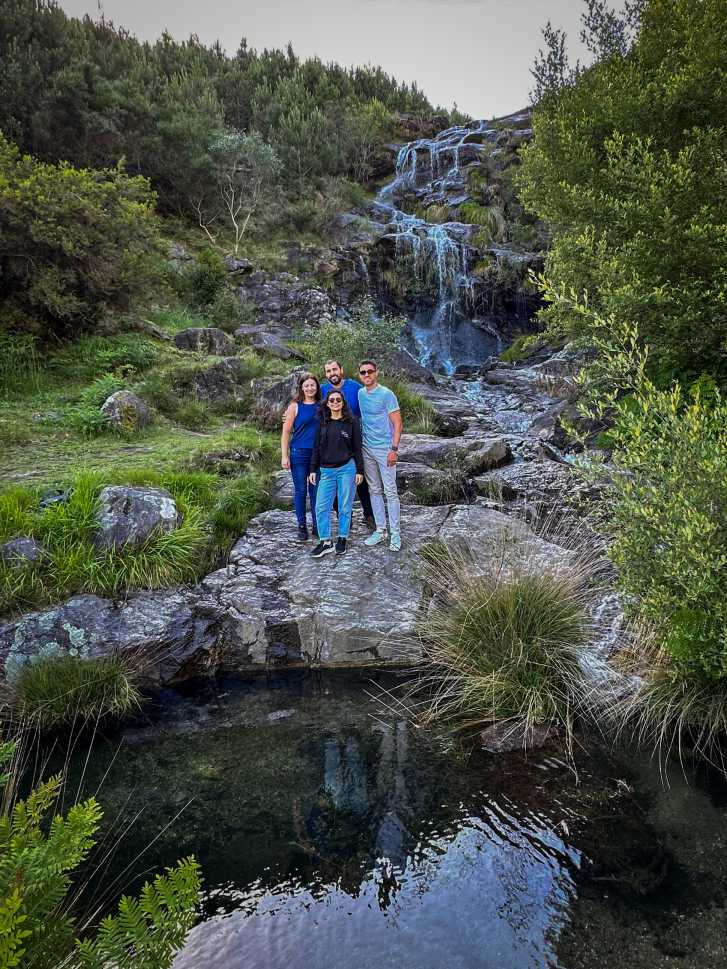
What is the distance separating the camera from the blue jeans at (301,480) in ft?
21.4

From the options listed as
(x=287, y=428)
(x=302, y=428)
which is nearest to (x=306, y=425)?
(x=302, y=428)

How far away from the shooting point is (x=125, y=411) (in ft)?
32.0

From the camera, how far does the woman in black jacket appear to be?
20.3 ft

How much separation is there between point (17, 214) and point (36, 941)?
12310 millimetres

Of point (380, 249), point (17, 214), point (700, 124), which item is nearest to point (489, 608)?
point (700, 124)

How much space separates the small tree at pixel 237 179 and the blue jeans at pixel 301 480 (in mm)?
19398

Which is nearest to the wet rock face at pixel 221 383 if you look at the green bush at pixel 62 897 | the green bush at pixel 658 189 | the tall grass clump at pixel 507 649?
the green bush at pixel 658 189

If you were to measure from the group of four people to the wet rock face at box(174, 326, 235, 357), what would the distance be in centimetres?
776

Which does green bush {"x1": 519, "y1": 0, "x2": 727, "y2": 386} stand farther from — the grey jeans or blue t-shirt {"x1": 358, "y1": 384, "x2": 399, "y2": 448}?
the grey jeans

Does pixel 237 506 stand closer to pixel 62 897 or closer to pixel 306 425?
pixel 306 425

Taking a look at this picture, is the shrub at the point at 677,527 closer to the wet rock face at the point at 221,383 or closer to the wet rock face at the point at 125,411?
the wet rock face at the point at 125,411

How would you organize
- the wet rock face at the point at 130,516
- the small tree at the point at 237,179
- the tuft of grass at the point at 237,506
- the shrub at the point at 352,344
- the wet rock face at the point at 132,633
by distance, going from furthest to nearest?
the small tree at the point at 237,179 < the shrub at the point at 352,344 < the tuft of grass at the point at 237,506 < the wet rock face at the point at 130,516 < the wet rock face at the point at 132,633

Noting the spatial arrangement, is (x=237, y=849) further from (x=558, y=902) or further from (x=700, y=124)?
(x=700, y=124)

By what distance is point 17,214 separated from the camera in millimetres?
10852
